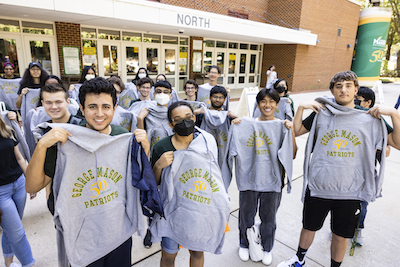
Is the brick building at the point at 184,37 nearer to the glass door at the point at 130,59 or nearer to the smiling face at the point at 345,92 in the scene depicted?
the glass door at the point at 130,59

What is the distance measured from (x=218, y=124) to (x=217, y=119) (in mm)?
81

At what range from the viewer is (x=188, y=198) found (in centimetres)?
215

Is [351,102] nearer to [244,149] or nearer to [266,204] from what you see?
[244,149]

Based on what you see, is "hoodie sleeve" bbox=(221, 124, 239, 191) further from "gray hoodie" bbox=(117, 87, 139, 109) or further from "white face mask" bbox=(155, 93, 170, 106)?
"gray hoodie" bbox=(117, 87, 139, 109)

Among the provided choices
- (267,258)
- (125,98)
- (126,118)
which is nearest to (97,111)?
(126,118)

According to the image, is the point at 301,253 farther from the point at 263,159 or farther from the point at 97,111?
the point at 97,111

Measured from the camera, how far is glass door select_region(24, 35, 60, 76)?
9.69 meters

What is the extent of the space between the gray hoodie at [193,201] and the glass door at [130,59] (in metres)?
11.5

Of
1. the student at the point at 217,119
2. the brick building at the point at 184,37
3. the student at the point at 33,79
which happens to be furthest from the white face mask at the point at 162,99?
the brick building at the point at 184,37

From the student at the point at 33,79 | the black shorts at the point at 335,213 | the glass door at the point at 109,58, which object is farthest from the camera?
the glass door at the point at 109,58

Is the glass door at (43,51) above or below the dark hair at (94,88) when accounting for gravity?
above

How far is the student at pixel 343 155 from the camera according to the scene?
8.16 feet

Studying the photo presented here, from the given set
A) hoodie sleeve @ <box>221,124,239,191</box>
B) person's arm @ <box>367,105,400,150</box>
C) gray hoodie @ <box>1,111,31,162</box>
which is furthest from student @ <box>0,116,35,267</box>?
person's arm @ <box>367,105,400,150</box>

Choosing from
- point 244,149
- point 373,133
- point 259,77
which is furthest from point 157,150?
point 259,77
